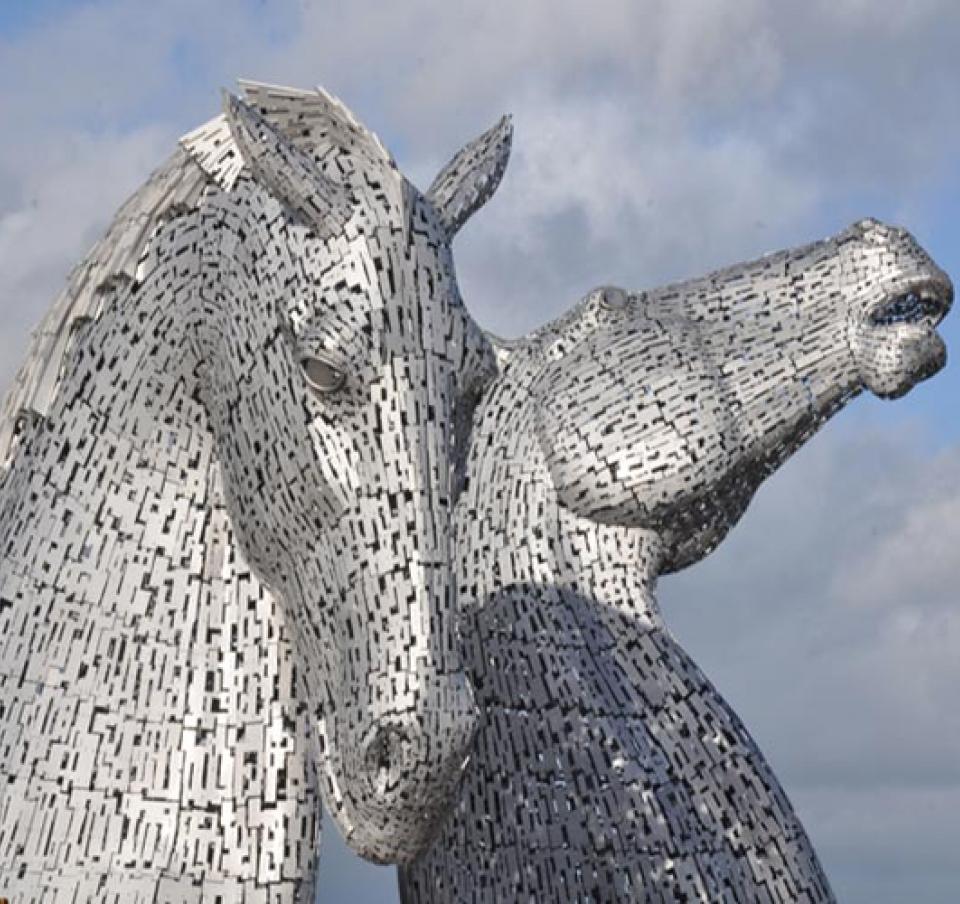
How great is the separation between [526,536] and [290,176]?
2.35m

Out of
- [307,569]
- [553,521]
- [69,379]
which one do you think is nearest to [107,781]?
[307,569]

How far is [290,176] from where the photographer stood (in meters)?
1.89

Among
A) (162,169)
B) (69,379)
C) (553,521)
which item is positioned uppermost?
(553,521)

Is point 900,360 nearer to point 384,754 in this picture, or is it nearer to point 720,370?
point 720,370

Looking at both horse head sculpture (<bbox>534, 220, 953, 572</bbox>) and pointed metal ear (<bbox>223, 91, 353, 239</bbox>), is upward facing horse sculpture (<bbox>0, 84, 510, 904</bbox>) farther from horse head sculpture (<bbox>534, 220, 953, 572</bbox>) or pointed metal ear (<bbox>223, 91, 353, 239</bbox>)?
horse head sculpture (<bbox>534, 220, 953, 572</bbox>)

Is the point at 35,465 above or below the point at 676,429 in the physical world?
below

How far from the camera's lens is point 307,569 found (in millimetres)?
1855

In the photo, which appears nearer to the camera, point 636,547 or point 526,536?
point 526,536

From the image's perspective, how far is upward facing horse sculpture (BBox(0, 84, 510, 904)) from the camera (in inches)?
69.7

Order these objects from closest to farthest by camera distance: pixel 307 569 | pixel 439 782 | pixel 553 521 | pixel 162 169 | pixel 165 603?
pixel 439 782
pixel 307 569
pixel 165 603
pixel 162 169
pixel 553 521

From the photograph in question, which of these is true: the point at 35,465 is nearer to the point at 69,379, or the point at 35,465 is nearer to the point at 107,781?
the point at 69,379

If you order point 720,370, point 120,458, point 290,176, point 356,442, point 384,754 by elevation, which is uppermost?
point 720,370

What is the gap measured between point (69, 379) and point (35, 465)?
0.11 metres

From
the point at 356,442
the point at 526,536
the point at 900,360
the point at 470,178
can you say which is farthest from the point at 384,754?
the point at 900,360
